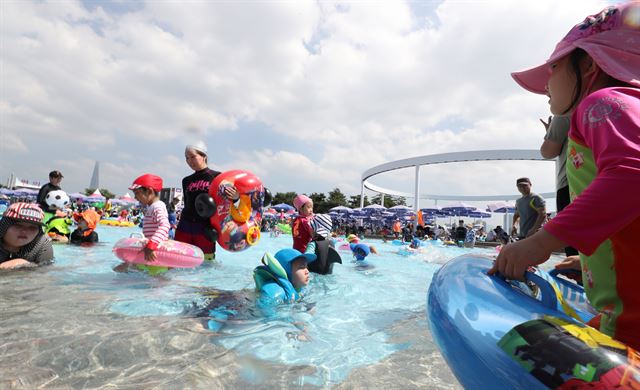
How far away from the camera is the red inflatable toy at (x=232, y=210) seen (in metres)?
4.09

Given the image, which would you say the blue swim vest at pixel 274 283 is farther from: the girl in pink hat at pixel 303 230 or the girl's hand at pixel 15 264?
the girl's hand at pixel 15 264

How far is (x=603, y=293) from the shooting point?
3.34 feet

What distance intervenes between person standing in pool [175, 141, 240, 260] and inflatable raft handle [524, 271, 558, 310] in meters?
3.85

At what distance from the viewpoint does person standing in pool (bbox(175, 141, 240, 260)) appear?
4.28 m

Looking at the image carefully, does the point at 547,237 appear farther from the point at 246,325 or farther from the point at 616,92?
the point at 246,325

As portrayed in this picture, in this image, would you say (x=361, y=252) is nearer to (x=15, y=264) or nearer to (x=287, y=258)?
(x=287, y=258)

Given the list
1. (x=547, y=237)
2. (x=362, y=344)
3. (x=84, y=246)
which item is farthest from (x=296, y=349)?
(x=84, y=246)

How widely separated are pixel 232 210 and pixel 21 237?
7.37 ft

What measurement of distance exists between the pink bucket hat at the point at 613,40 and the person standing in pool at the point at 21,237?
458 centimetres

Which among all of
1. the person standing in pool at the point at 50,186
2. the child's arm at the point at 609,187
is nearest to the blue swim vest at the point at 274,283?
the child's arm at the point at 609,187

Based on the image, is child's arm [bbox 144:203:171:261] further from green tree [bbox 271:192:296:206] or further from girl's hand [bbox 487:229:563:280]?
green tree [bbox 271:192:296:206]

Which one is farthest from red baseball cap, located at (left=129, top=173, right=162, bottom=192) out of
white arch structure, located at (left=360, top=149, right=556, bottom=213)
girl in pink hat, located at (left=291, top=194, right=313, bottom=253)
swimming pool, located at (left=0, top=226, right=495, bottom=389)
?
white arch structure, located at (left=360, top=149, right=556, bottom=213)

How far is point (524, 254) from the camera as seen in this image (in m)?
0.92

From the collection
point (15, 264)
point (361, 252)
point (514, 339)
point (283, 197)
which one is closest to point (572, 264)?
point (514, 339)
